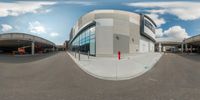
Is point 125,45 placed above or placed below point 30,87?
above

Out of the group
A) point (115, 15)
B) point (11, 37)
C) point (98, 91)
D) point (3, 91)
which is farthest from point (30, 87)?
point (11, 37)

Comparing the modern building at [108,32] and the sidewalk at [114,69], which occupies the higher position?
the modern building at [108,32]

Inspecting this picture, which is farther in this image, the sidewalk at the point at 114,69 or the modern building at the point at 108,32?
the modern building at the point at 108,32

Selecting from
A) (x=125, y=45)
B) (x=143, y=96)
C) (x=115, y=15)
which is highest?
(x=115, y=15)

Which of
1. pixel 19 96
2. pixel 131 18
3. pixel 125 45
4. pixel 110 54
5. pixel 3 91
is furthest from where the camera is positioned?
pixel 131 18

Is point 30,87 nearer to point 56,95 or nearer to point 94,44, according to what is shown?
point 56,95

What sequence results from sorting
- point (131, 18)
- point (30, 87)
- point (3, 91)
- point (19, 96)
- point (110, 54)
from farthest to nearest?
point (131, 18)
point (110, 54)
point (30, 87)
point (3, 91)
point (19, 96)

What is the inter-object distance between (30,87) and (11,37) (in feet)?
105

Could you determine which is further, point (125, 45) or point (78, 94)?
point (125, 45)

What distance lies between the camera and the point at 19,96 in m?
4.91

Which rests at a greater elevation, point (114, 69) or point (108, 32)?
point (108, 32)

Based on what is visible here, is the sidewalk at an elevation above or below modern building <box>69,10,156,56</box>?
below

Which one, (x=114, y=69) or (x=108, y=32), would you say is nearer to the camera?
(x=114, y=69)

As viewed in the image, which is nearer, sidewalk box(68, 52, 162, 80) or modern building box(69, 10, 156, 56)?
sidewalk box(68, 52, 162, 80)
